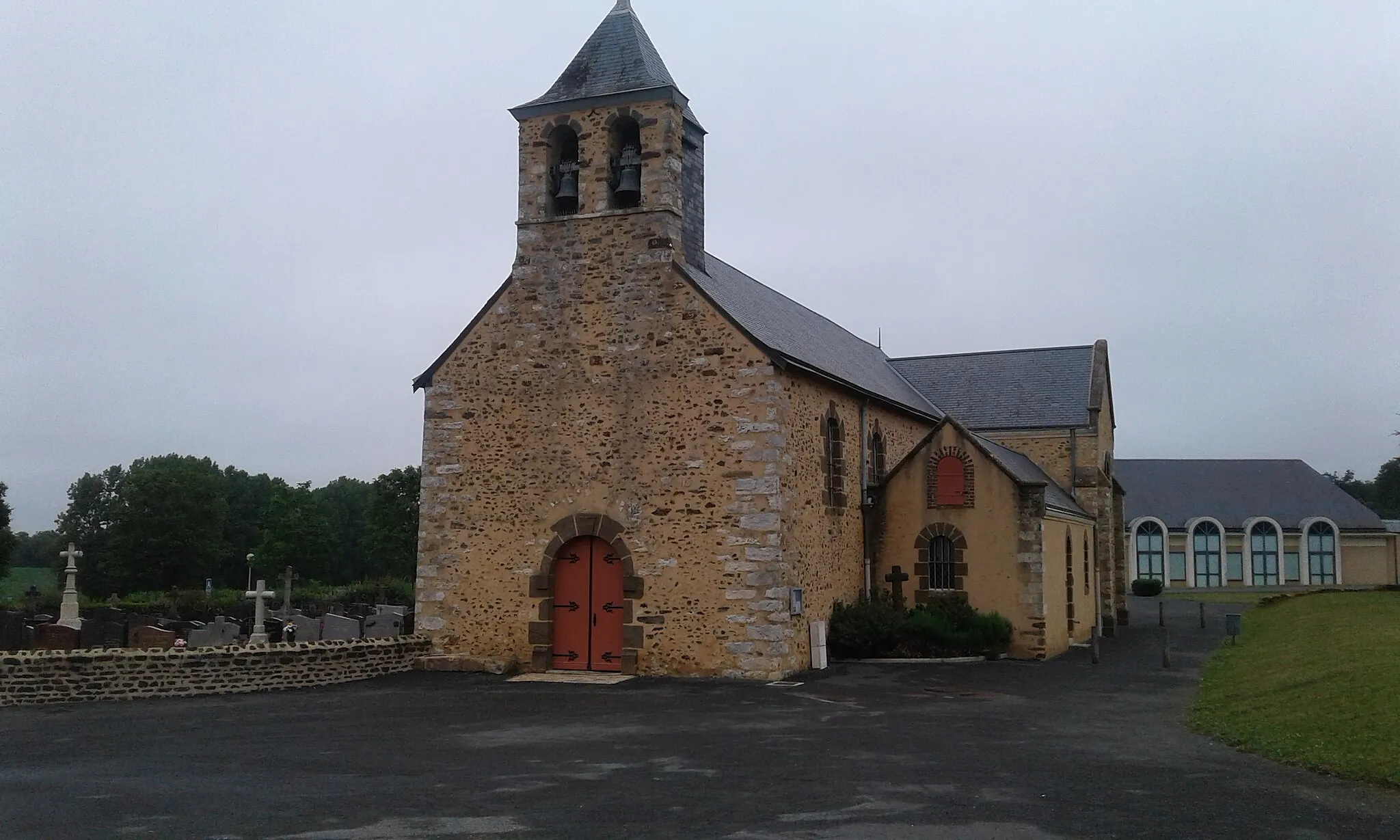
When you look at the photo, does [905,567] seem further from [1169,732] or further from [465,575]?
[1169,732]

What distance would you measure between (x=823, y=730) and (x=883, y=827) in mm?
4742

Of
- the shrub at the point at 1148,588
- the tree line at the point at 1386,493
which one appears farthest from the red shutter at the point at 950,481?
the tree line at the point at 1386,493

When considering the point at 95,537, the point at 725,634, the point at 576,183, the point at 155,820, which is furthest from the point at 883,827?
the point at 95,537

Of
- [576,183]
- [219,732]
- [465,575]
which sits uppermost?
[576,183]

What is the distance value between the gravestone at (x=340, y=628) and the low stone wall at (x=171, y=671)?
236cm

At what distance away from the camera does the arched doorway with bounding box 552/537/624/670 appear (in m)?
19.0

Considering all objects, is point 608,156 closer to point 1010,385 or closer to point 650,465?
point 650,465

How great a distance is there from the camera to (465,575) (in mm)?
19891

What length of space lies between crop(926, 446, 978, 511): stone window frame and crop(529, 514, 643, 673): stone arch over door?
6.72m

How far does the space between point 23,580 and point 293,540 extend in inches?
894

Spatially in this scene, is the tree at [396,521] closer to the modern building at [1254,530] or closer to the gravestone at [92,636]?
the modern building at [1254,530]

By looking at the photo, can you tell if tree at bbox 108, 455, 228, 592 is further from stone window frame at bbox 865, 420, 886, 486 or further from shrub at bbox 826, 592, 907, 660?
shrub at bbox 826, 592, 907, 660

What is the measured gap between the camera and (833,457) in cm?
2120

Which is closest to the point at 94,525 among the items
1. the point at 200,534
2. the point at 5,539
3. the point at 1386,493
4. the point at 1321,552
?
the point at 200,534
